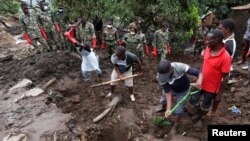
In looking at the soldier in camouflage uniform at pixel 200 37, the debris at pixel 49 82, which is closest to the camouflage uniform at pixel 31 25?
the debris at pixel 49 82

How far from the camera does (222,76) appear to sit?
4.82 meters

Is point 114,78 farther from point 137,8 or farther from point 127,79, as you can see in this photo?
point 137,8

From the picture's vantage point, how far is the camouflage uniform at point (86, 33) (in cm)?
823

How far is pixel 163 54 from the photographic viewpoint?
845 cm

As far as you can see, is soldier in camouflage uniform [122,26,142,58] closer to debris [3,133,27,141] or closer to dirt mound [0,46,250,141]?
dirt mound [0,46,250,141]

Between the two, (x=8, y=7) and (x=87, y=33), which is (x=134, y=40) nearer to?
(x=87, y=33)

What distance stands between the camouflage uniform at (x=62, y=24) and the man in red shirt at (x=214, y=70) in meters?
5.46

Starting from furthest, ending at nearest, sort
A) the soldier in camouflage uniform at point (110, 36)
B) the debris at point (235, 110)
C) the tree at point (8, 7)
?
the tree at point (8, 7) → the soldier in camouflage uniform at point (110, 36) → the debris at point (235, 110)

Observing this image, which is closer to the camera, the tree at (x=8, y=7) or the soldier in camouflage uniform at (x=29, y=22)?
the soldier in camouflage uniform at (x=29, y=22)

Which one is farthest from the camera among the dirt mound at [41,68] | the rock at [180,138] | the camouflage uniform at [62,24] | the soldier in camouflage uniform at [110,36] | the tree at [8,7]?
the tree at [8,7]

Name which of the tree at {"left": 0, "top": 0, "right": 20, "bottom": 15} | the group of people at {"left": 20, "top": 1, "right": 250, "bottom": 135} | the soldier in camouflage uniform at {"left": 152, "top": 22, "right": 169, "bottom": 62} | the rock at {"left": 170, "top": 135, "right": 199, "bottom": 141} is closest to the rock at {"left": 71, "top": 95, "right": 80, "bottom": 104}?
the group of people at {"left": 20, "top": 1, "right": 250, "bottom": 135}

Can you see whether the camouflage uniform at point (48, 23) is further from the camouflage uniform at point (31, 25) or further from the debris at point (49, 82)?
the debris at point (49, 82)

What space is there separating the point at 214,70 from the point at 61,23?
614cm

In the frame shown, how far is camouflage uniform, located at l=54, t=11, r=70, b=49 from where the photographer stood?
9.48m
